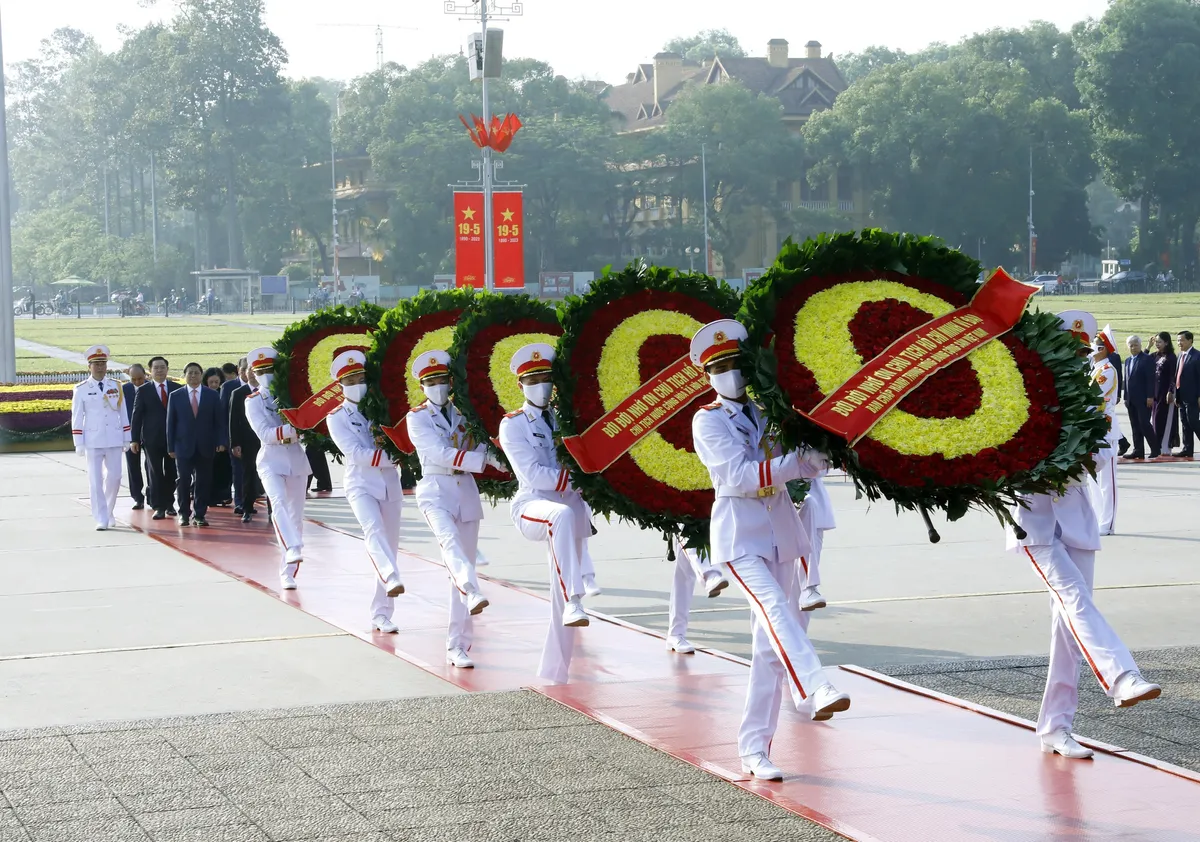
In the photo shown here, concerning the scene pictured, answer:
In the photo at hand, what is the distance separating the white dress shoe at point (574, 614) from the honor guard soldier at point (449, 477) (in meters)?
0.82

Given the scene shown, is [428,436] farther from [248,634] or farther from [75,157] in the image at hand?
[75,157]

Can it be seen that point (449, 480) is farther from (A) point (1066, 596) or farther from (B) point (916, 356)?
(A) point (1066, 596)

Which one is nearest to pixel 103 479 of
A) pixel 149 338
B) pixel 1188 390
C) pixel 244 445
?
pixel 244 445

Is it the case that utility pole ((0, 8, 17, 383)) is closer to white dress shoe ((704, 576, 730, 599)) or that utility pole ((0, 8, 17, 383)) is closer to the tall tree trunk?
white dress shoe ((704, 576, 730, 599))

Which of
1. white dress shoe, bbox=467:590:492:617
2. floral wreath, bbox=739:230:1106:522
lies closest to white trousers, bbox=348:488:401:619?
white dress shoe, bbox=467:590:492:617

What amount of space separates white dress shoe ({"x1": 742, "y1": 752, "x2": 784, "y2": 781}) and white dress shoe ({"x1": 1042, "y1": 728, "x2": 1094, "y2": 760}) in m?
1.15

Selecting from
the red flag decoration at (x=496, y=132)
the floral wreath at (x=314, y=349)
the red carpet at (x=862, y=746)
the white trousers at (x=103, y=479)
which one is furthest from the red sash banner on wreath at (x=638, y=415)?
the red flag decoration at (x=496, y=132)

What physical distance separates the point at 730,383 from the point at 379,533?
3926mm

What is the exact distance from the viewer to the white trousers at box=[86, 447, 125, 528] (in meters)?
15.3

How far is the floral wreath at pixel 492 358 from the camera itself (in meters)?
9.43

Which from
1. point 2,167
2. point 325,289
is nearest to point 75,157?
point 325,289

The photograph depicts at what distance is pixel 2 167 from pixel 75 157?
274 feet

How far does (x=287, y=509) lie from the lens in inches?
484

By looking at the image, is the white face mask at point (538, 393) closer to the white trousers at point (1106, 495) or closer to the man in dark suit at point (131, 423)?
the white trousers at point (1106, 495)
